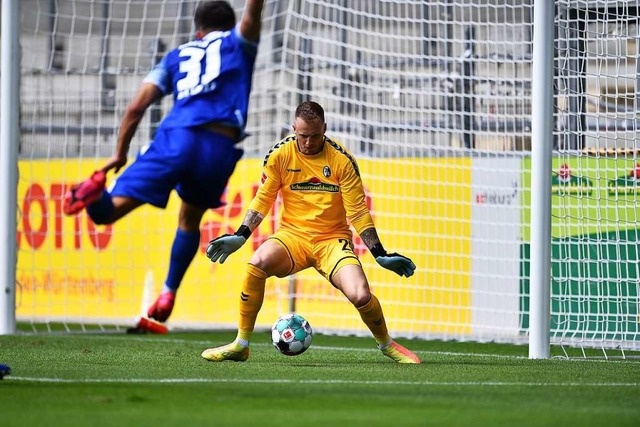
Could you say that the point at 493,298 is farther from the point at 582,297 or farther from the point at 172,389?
the point at 172,389

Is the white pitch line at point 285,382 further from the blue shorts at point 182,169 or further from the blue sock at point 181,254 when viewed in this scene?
the blue sock at point 181,254

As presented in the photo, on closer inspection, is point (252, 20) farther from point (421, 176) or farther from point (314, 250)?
point (421, 176)

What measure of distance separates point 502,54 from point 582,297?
2.45m

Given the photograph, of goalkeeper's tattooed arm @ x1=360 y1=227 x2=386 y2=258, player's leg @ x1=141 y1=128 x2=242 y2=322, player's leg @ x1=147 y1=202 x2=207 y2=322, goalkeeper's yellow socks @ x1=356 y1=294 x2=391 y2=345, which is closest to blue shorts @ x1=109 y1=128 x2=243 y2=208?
player's leg @ x1=141 y1=128 x2=242 y2=322

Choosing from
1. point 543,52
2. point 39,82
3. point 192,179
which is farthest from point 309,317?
point 39,82

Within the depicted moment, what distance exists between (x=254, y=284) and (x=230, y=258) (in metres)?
4.93

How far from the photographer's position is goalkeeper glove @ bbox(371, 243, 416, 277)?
23.1 feet

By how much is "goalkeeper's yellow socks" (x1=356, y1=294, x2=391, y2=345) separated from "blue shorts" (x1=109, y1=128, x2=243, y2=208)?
6.14 ft

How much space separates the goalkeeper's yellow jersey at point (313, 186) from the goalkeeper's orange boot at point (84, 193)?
1.10 metres

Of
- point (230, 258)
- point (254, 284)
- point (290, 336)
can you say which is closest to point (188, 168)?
point (254, 284)

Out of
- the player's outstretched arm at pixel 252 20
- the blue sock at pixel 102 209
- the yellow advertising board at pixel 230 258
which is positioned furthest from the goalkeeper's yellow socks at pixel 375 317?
the yellow advertising board at pixel 230 258

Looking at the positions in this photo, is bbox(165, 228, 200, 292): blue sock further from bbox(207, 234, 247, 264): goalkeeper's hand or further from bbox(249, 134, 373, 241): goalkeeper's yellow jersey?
bbox(207, 234, 247, 264): goalkeeper's hand

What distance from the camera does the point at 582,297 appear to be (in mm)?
9422

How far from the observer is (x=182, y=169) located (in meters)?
8.52
